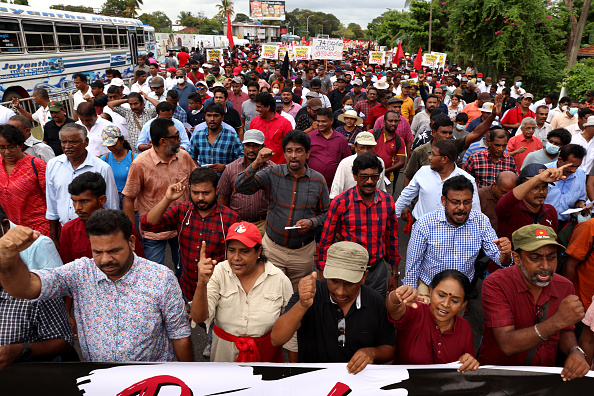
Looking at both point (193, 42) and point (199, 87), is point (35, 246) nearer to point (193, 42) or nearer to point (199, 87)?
point (199, 87)

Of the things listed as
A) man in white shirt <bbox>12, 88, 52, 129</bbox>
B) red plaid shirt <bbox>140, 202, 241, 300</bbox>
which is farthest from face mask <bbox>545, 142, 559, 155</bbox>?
man in white shirt <bbox>12, 88, 52, 129</bbox>

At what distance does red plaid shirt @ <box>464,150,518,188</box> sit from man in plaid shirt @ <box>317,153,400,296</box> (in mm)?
2027

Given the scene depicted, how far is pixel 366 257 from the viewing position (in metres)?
2.67

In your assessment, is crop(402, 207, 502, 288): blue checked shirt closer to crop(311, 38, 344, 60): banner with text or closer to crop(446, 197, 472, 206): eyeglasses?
crop(446, 197, 472, 206): eyeglasses

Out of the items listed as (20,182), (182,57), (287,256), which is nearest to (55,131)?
(20,182)

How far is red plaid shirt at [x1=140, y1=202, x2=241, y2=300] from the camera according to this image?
3.67m

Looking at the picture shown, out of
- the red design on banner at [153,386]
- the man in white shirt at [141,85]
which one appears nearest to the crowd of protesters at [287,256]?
the red design on banner at [153,386]

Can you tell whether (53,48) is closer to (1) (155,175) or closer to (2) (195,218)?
(1) (155,175)

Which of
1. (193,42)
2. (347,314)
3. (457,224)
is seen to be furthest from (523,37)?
(193,42)

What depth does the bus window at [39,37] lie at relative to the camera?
1400 cm

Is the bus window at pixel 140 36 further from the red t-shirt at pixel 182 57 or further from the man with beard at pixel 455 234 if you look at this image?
the man with beard at pixel 455 234

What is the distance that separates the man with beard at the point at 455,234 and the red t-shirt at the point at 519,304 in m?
0.60

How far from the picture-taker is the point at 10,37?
43.2 feet

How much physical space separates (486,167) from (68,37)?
646 inches
